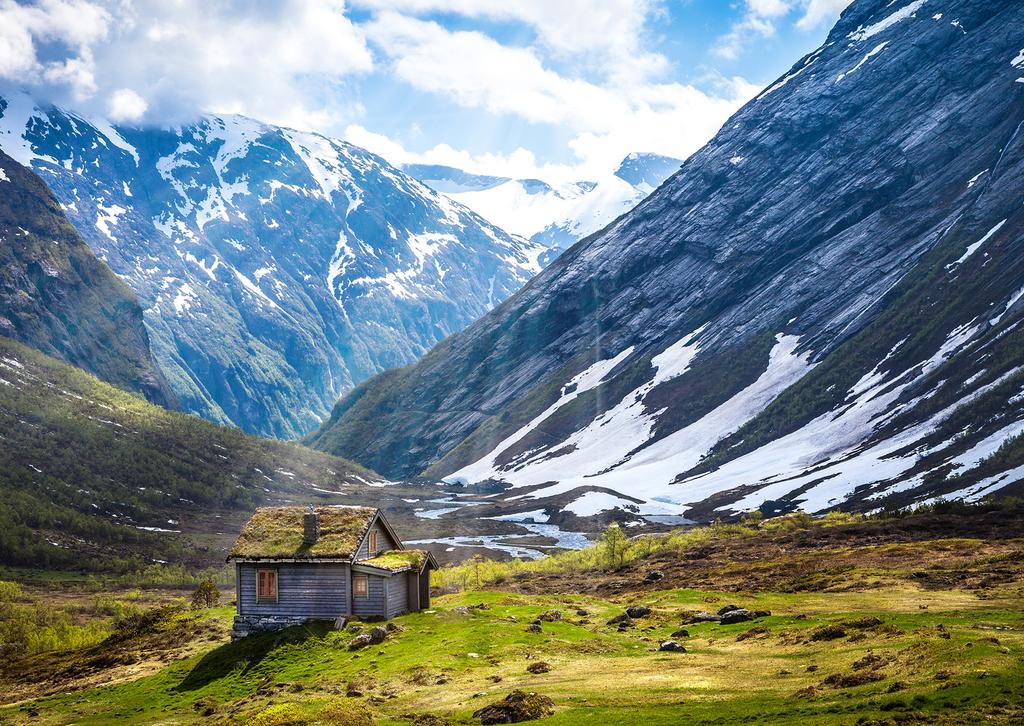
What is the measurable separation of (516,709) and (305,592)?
2554 centimetres

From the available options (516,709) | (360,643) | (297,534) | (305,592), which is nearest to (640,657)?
(516,709)

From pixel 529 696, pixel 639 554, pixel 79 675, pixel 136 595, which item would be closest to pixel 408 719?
pixel 529 696

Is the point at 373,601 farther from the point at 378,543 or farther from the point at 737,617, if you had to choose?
the point at 737,617

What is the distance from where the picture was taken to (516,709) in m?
30.3

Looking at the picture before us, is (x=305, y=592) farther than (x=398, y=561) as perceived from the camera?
No

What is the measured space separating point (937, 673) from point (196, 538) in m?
171

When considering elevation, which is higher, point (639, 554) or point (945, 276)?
point (945, 276)

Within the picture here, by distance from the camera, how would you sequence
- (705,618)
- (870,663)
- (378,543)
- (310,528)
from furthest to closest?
(378,543)
(310,528)
(705,618)
(870,663)

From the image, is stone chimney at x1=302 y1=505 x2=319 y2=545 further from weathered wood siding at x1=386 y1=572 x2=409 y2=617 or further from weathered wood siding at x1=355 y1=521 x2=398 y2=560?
weathered wood siding at x1=386 y1=572 x2=409 y2=617

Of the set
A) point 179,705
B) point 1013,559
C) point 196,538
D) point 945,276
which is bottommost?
point 179,705

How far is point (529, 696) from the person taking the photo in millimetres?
30906

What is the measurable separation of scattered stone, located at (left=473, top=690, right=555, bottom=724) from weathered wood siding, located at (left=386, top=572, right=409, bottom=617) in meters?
21.8

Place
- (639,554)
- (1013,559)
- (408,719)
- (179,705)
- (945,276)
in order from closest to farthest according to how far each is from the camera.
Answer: (408,719), (179,705), (1013,559), (639,554), (945,276)

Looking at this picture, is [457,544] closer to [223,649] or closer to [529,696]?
[223,649]
